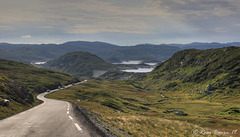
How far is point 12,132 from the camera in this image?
51.0 feet

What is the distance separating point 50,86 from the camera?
184625mm

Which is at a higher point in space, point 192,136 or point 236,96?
point 192,136

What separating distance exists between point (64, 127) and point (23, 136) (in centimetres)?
383

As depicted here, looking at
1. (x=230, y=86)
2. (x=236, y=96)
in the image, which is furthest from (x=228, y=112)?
(x=230, y=86)

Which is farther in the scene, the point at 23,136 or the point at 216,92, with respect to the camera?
the point at 216,92

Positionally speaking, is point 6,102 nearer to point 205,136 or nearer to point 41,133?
point 41,133

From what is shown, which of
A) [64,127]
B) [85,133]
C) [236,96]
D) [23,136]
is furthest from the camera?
[236,96]

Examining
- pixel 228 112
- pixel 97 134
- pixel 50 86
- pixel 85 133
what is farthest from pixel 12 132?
pixel 50 86

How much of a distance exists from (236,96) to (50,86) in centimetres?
19460

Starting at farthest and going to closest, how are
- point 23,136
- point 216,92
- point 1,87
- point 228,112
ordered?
point 216,92
point 228,112
point 1,87
point 23,136

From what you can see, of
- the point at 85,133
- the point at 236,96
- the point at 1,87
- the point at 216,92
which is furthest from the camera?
the point at 216,92

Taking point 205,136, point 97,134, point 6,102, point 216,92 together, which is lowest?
point 216,92

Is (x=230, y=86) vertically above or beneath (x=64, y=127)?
beneath

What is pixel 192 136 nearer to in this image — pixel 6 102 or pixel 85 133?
pixel 85 133
